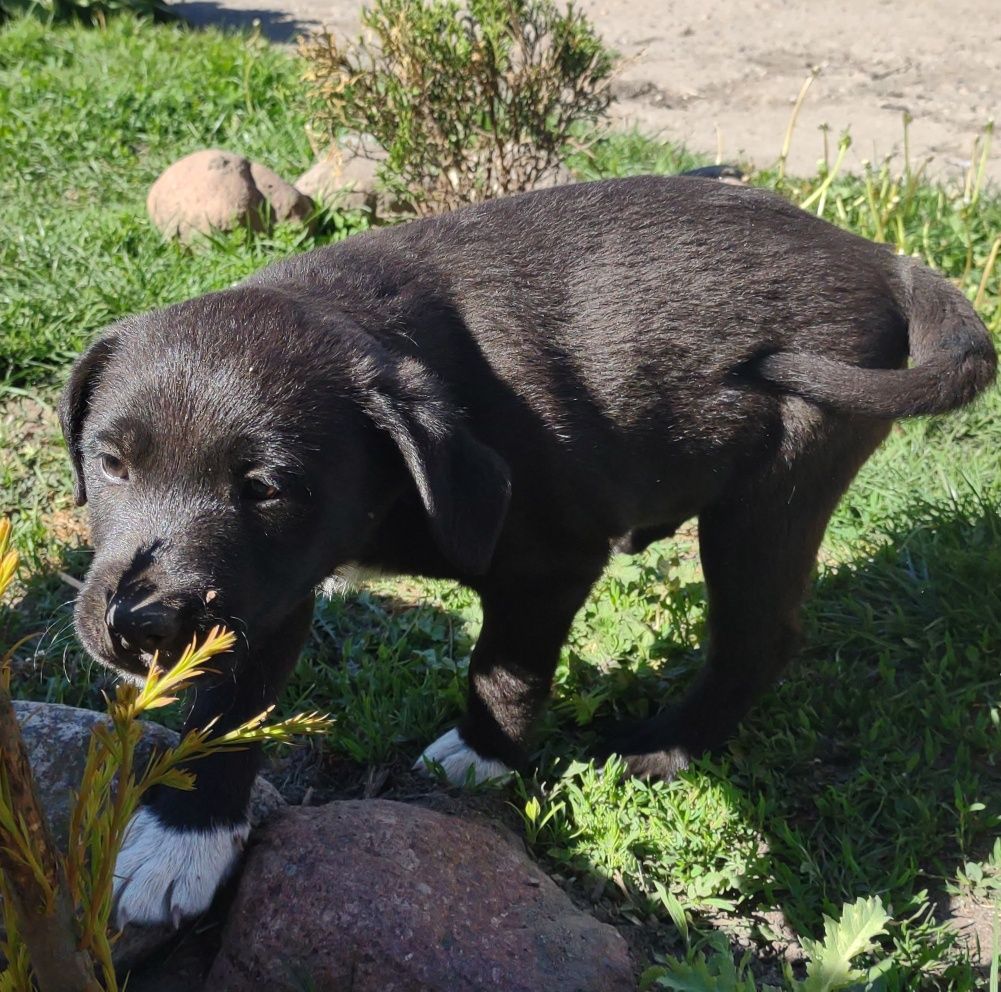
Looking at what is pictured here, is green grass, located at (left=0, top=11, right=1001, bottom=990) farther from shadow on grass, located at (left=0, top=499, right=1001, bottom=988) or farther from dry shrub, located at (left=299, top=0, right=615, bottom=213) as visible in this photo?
dry shrub, located at (left=299, top=0, right=615, bottom=213)

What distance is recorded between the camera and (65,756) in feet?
8.89

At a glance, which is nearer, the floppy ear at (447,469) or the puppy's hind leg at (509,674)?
the floppy ear at (447,469)

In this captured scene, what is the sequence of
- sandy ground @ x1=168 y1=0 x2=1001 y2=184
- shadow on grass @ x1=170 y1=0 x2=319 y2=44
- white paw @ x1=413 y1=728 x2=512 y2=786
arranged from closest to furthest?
1. white paw @ x1=413 y1=728 x2=512 y2=786
2. sandy ground @ x1=168 y1=0 x2=1001 y2=184
3. shadow on grass @ x1=170 y1=0 x2=319 y2=44

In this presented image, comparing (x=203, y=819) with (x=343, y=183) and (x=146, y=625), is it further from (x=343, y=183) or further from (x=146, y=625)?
(x=343, y=183)

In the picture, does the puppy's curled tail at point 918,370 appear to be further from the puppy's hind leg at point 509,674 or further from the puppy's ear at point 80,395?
the puppy's ear at point 80,395

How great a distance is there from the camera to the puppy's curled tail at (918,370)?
299cm

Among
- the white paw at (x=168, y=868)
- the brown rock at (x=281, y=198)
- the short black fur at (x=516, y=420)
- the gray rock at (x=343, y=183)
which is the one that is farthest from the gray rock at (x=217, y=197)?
the white paw at (x=168, y=868)

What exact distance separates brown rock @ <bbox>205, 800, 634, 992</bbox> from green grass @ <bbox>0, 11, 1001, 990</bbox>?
23cm

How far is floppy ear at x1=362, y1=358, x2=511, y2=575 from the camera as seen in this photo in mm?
2613

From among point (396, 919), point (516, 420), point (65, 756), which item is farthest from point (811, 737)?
point (65, 756)

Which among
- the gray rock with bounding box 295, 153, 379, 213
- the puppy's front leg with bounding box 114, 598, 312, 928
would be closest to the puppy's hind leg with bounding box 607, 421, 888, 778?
the puppy's front leg with bounding box 114, 598, 312, 928

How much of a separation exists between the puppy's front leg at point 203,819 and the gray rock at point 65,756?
0.15 feet

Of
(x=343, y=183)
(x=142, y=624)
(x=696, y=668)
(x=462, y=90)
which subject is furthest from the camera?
(x=343, y=183)

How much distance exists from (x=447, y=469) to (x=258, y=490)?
0.39 metres
